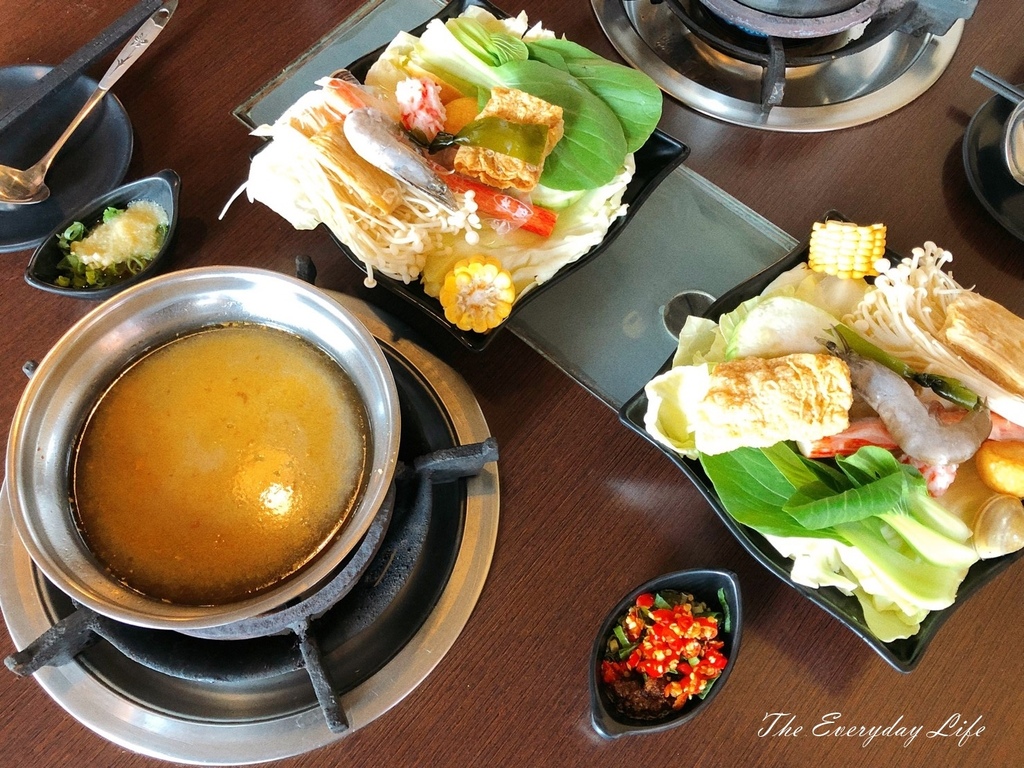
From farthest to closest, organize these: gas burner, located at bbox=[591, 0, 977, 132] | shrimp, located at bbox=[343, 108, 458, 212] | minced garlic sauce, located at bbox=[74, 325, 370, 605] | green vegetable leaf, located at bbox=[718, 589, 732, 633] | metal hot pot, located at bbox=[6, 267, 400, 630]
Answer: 1. gas burner, located at bbox=[591, 0, 977, 132]
2. shrimp, located at bbox=[343, 108, 458, 212]
3. green vegetable leaf, located at bbox=[718, 589, 732, 633]
4. minced garlic sauce, located at bbox=[74, 325, 370, 605]
5. metal hot pot, located at bbox=[6, 267, 400, 630]

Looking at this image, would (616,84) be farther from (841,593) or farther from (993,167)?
(841,593)

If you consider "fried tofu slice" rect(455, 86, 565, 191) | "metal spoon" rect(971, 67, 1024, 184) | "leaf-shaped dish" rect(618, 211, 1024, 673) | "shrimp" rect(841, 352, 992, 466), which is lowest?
"leaf-shaped dish" rect(618, 211, 1024, 673)

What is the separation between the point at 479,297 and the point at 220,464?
58cm

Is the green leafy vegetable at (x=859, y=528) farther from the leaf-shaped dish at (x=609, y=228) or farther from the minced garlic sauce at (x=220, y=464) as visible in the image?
the minced garlic sauce at (x=220, y=464)

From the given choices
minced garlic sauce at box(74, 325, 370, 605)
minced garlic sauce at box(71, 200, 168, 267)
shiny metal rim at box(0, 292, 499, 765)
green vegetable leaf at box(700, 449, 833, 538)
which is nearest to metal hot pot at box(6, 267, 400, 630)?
minced garlic sauce at box(74, 325, 370, 605)

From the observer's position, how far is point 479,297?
1397mm

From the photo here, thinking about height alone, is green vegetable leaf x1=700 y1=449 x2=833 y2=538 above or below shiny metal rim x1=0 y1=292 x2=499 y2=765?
above

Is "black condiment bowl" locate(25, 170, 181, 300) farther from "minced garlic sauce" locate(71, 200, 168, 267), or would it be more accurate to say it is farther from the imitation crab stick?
the imitation crab stick

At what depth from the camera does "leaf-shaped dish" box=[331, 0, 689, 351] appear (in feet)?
4.62

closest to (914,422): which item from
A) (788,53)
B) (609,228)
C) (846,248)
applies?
(846,248)

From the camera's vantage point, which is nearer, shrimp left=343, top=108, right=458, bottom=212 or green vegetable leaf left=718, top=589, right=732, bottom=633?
green vegetable leaf left=718, top=589, right=732, bottom=633

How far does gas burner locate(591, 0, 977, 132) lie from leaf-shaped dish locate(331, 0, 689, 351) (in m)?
0.28

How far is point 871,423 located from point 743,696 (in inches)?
22.6

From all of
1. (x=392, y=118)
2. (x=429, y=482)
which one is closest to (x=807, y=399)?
(x=429, y=482)
